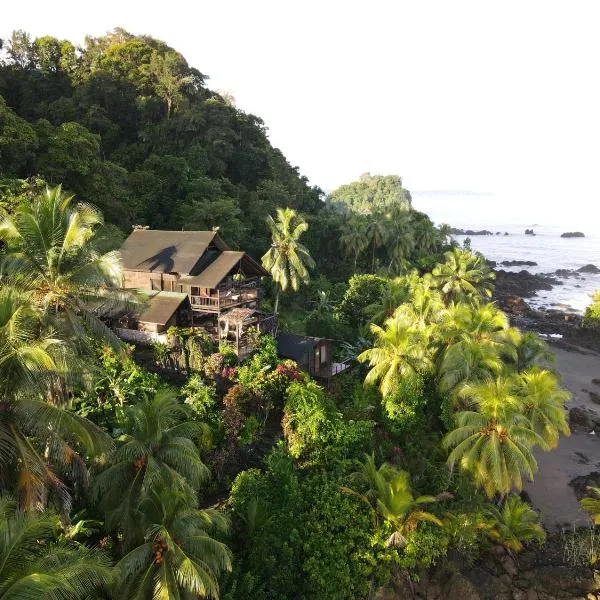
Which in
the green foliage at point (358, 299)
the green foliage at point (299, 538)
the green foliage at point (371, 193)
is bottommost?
the green foliage at point (299, 538)

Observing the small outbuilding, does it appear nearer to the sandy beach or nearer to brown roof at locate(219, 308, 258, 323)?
brown roof at locate(219, 308, 258, 323)

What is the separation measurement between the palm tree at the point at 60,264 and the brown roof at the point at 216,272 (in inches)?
460

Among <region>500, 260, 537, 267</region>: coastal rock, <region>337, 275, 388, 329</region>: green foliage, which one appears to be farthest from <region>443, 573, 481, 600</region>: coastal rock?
<region>500, 260, 537, 267</region>: coastal rock

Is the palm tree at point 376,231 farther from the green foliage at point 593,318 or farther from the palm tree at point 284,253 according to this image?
the green foliage at point 593,318

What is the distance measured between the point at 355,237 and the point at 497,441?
38.6m

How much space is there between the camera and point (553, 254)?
128m

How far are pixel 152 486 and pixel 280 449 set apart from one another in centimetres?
850

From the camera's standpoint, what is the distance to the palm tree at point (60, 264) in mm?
12891

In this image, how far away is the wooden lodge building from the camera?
24797 millimetres

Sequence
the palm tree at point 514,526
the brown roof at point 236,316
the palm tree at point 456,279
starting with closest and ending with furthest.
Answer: the palm tree at point 514,526, the brown roof at point 236,316, the palm tree at point 456,279

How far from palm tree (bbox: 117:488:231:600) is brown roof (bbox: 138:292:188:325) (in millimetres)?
12958

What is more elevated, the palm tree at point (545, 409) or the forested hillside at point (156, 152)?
the forested hillside at point (156, 152)

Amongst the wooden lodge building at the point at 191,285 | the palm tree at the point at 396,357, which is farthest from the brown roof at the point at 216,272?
the palm tree at the point at 396,357

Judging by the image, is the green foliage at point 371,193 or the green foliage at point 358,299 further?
the green foliage at point 371,193
